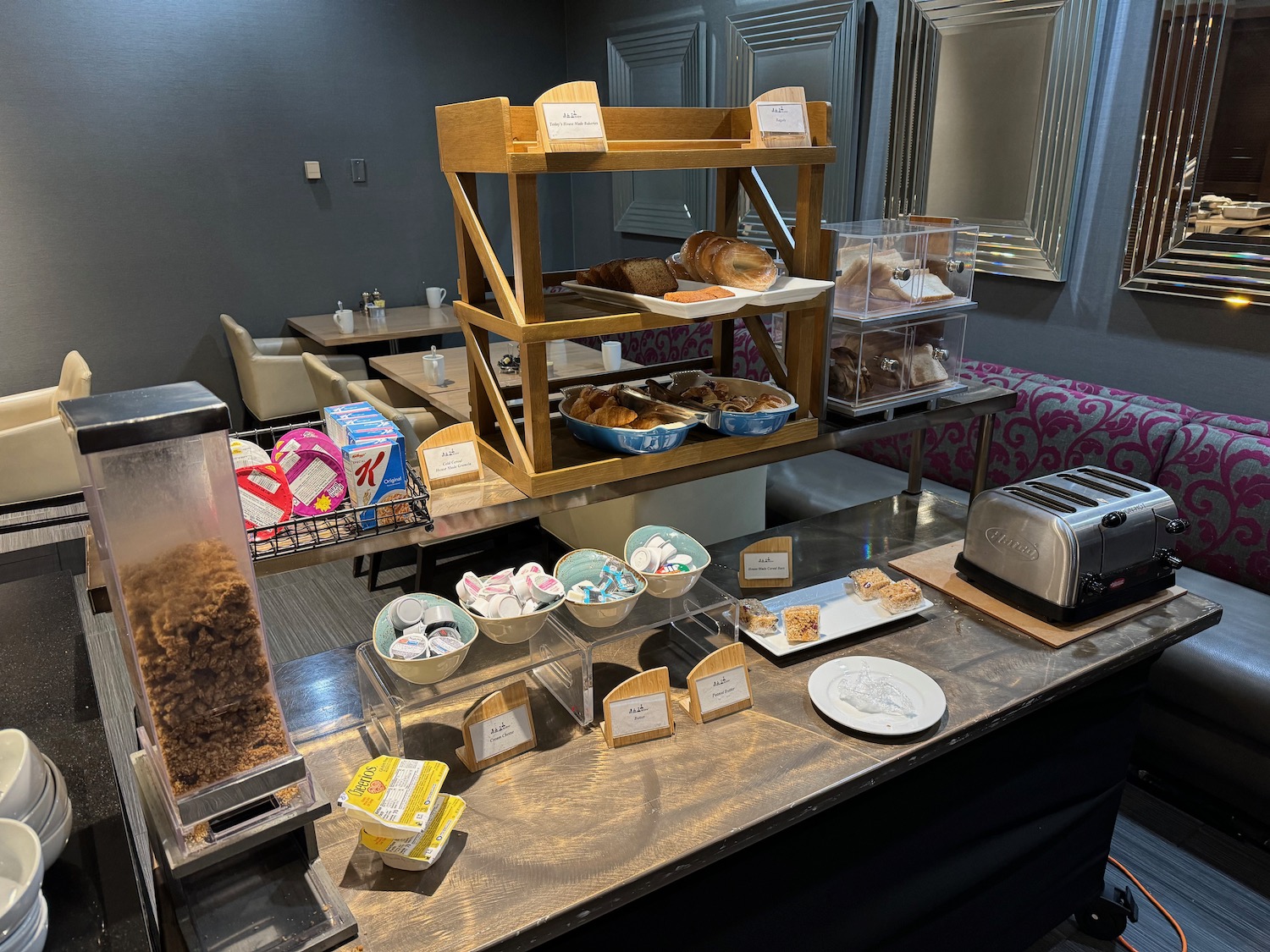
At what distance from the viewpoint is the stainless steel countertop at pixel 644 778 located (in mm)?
948

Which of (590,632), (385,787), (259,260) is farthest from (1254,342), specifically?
(259,260)

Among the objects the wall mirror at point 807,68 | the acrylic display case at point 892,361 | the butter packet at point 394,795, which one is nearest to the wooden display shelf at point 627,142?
the acrylic display case at point 892,361

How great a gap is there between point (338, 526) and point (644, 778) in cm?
53

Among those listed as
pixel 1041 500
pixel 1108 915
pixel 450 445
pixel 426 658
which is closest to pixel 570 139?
pixel 450 445

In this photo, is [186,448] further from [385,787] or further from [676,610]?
[676,610]

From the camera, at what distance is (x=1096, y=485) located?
157 cm

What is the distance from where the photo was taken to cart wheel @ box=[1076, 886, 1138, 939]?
1726 millimetres

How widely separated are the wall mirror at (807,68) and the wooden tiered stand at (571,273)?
2288 millimetres

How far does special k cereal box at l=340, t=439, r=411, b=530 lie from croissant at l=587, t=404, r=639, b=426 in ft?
1.07

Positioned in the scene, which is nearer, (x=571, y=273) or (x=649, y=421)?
(x=649, y=421)

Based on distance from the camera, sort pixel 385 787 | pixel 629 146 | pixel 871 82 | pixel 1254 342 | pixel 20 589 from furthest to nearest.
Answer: pixel 871 82, pixel 1254 342, pixel 20 589, pixel 629 146, pixel 385 787

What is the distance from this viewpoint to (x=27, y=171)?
4258mm

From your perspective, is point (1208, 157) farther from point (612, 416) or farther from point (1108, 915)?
point (612, 416)

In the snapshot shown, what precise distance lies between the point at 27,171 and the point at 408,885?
15.7 ft
